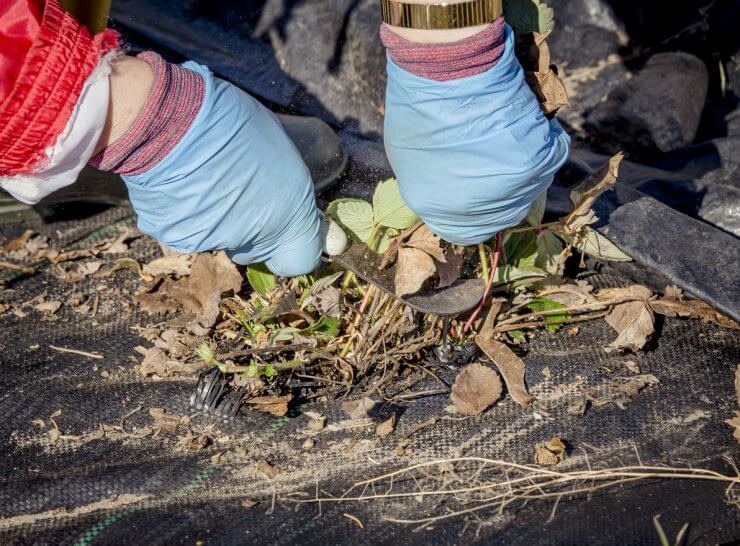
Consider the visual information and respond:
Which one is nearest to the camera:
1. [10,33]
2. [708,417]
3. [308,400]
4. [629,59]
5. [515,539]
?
[10,33]

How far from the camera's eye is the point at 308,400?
1.29 m

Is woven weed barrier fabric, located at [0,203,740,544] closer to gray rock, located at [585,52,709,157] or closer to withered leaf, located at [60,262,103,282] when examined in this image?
→ withered leaf, located at [60,262,103,282]

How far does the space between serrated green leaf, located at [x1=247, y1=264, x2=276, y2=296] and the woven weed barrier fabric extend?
0.21 meters

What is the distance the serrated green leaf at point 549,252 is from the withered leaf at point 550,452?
33 centimetres

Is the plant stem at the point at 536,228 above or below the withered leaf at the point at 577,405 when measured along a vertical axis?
above

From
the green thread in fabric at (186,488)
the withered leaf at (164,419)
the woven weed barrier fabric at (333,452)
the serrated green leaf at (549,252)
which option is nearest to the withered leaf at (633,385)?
the woven weed barrier fabric at (333,452)

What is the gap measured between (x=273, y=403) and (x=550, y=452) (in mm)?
474

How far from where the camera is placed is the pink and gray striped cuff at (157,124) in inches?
39.5

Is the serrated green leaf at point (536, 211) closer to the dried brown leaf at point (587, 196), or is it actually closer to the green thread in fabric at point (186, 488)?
the dried brown leaf at point (587, 196)

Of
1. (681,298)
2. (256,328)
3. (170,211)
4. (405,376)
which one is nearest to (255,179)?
(170,211)

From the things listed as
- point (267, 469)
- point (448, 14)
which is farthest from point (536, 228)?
point (267, 469)

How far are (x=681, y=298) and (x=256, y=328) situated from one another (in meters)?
0.79

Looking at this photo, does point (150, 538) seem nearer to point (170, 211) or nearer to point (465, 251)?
point (170, 211)

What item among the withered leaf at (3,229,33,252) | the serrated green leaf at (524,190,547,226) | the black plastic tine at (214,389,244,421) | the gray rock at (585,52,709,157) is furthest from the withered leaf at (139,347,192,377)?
the gray rock at (585,52,709,157)
